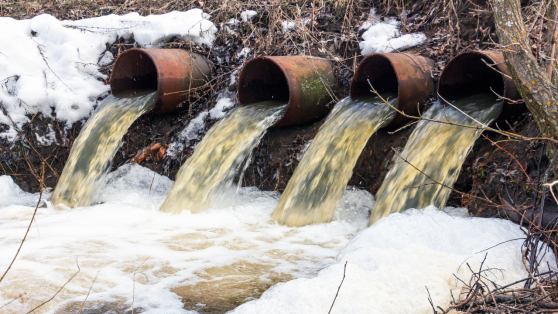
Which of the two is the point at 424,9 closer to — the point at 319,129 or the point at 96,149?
the point at 319,129

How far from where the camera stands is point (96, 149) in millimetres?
4914

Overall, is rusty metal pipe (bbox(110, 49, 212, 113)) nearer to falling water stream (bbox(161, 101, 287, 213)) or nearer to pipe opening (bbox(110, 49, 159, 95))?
pipe opening (bbox(110, 49, 159, 95))

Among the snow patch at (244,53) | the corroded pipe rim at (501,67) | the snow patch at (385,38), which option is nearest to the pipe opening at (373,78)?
the snow patch at (385,38)

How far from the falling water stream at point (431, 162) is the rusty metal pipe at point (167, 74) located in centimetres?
276

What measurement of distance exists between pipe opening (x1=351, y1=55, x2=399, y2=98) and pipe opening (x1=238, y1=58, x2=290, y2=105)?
80 cm

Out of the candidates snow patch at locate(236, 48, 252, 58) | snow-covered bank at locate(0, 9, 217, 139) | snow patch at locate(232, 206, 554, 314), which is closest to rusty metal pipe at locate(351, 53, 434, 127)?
snow patch at locate(232, 206, 554, 314)

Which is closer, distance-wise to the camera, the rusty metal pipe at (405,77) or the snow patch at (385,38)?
the rusty metal pipe at (405,77)

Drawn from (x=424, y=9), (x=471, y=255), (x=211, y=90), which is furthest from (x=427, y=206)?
(x=211, y=90)

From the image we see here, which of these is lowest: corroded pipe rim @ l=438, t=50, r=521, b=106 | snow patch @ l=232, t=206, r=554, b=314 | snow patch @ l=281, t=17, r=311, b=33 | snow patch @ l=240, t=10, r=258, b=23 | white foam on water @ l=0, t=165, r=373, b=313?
white foam on water @ l=0, t=165, r=373, b=313

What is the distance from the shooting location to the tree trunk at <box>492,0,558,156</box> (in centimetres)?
257

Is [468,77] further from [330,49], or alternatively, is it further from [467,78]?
[330,49]

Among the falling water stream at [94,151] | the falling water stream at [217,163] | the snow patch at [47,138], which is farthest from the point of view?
the snow patch at [47,138]

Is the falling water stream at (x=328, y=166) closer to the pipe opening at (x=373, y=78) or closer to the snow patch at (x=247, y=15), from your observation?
the pipe opening at (x=373, y=78)

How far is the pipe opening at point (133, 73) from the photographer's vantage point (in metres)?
5.45
